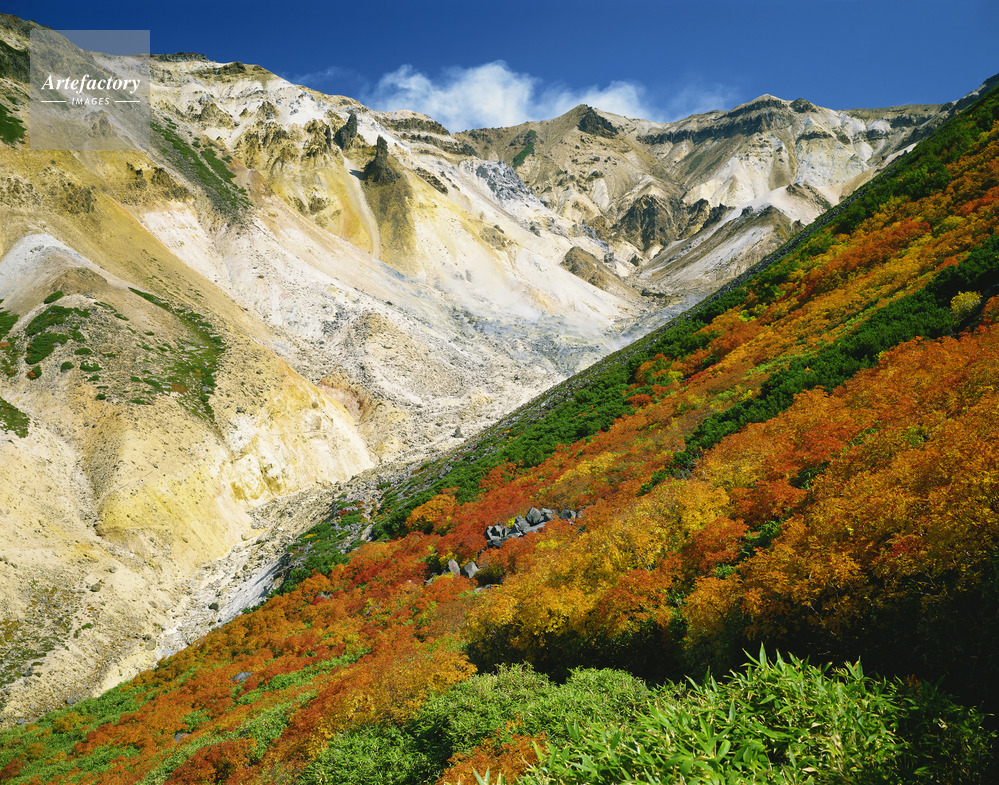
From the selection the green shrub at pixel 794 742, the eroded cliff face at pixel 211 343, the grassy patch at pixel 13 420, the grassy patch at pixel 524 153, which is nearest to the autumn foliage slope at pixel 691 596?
the green shrub at pixel 794 742

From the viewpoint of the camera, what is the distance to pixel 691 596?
795 centimetres

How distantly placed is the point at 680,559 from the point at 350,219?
76474mm

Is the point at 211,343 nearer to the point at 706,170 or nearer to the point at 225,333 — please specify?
the point at 225,333

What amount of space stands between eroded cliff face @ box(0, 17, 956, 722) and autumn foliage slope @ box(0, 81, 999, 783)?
637 cm

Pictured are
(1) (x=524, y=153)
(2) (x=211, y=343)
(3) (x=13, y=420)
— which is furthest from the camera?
(1) (x=524, y=153)

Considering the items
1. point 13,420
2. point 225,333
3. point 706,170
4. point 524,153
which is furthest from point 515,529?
point 706,170

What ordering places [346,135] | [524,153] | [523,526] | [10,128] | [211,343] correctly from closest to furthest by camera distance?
1. [523,526]
2. [211,343]
3. [10,128]
4. [346,135]
5. [524,153]

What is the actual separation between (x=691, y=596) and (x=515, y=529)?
30.9 ft

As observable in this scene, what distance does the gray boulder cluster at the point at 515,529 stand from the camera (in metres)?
16.1

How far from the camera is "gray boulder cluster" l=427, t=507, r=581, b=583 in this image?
16.1 metres

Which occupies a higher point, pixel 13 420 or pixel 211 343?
pixel 211 343

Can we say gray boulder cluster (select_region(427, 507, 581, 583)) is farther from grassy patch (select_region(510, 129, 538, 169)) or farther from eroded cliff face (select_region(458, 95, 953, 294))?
grassy patch (select_region(510, 129, 538, 169))

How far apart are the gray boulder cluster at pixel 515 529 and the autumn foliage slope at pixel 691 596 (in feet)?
1.67

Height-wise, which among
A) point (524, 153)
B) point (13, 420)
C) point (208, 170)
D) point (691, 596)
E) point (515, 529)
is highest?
point (524, 153)
